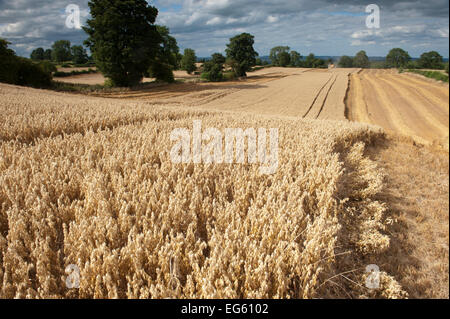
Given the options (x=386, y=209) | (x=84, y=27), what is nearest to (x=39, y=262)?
(x=386, y=209)

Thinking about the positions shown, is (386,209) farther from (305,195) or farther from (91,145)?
(91,145)

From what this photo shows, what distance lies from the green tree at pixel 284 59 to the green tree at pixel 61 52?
77700 mm

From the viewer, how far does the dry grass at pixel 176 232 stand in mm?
1795

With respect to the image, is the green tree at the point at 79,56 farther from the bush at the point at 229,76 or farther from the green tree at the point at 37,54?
the bush at the point at 229,76

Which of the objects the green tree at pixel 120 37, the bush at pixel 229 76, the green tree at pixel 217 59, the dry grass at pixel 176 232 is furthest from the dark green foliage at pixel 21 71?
the dry grass at pixel 176 232

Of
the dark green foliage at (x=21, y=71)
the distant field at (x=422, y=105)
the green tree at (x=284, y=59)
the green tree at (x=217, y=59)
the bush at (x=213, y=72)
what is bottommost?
the distant field at (x=422, y=105)

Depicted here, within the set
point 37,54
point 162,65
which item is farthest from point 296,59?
point 37,54

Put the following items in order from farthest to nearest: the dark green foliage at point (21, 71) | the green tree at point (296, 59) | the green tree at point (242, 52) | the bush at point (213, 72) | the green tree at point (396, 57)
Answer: the green tree at point (296, 59) < the green tree at point (242, 52) < the bush at point (213, 72) < the dark green foliage at point (21, 71) < the green tree at point (396, 57)

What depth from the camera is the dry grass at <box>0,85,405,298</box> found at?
179cm

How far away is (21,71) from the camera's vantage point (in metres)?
36.8

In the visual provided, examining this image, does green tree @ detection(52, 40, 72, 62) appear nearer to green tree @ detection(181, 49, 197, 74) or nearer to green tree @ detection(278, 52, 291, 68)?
green tree @ detection(181, 49, 197, 74)

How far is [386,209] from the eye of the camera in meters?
3.40

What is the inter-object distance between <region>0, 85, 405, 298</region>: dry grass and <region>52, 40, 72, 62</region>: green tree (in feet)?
333

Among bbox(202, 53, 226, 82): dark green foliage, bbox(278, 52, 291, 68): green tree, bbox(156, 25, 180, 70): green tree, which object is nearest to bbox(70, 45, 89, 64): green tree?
bbox(156, 25, 180, 70): green tree
